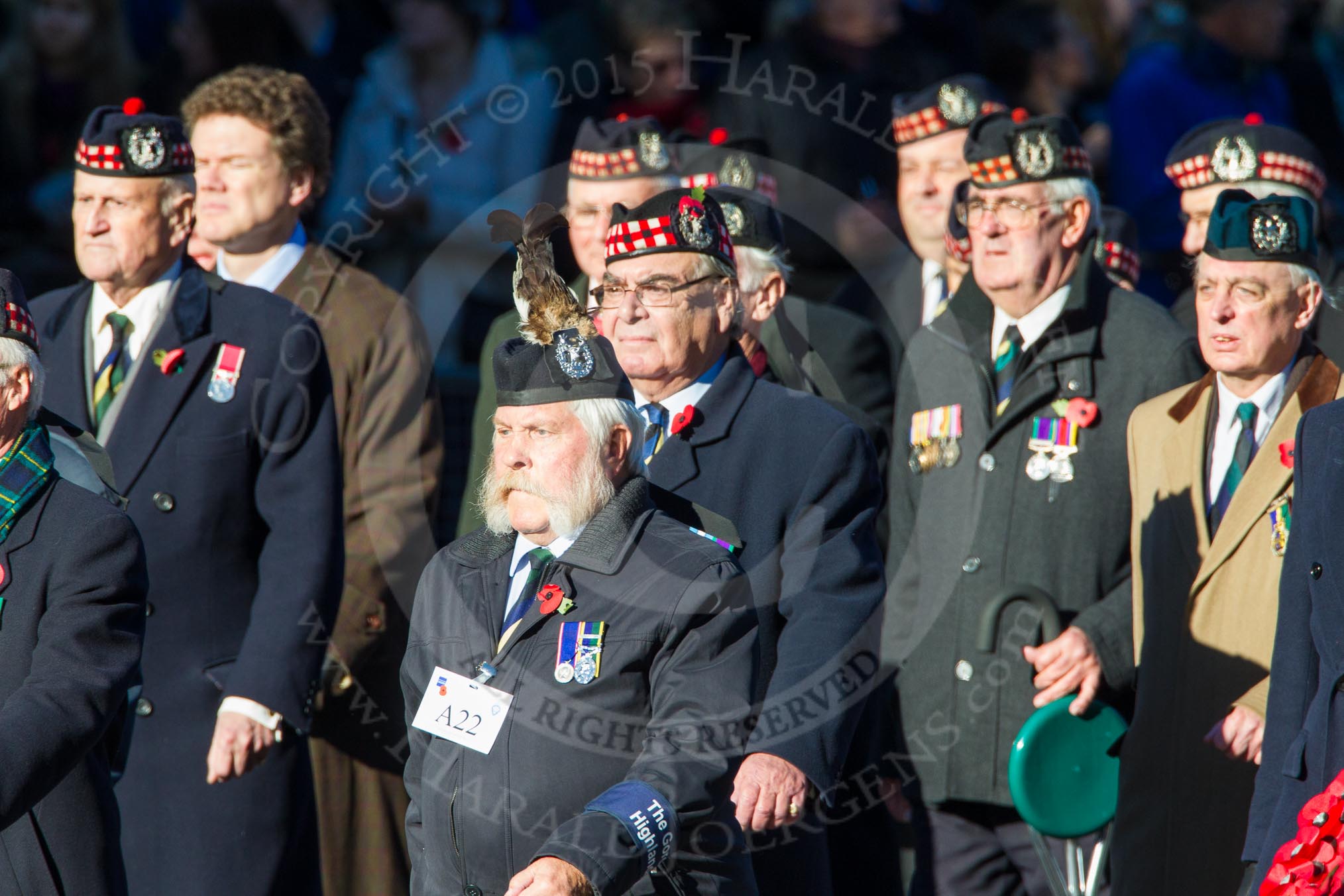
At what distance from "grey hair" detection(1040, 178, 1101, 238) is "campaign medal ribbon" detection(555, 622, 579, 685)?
251cm

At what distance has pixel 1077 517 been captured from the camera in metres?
5.68

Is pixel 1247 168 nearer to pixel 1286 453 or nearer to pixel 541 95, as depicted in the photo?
pixel 1286 453

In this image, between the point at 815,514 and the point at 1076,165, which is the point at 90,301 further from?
the point at 1076,165

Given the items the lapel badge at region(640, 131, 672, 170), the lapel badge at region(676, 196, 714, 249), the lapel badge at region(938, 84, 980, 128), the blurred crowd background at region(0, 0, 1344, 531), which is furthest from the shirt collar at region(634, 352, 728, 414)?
the blurred crowd background at region(0, 0, 1344, 531)

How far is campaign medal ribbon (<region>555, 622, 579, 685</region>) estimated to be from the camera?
3996mm

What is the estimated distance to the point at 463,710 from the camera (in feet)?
13.3

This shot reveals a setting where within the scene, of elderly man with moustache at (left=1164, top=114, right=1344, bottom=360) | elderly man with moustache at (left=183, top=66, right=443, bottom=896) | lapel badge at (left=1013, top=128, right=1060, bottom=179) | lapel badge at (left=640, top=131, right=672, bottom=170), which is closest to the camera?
lapel badge at (left=1013, top=128, right=1060, bottom=179)

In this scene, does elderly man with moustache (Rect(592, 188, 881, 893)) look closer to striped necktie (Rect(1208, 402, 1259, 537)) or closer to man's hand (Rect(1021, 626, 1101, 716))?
man's hand (Rect(1021, 626, 1101, 716))

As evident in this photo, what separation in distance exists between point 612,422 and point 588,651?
0.49m

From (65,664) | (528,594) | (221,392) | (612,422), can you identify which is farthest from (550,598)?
A: (221,392)

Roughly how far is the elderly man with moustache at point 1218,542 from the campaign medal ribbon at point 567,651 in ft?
6.43

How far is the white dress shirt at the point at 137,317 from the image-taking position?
18.3 feet

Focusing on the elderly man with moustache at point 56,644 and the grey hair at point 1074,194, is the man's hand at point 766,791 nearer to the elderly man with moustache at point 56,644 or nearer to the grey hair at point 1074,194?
the elderly man with moustache at point 56,644

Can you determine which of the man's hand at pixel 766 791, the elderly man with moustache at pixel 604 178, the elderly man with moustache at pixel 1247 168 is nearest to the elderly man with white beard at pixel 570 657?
the man's hand at pixel 766 791
